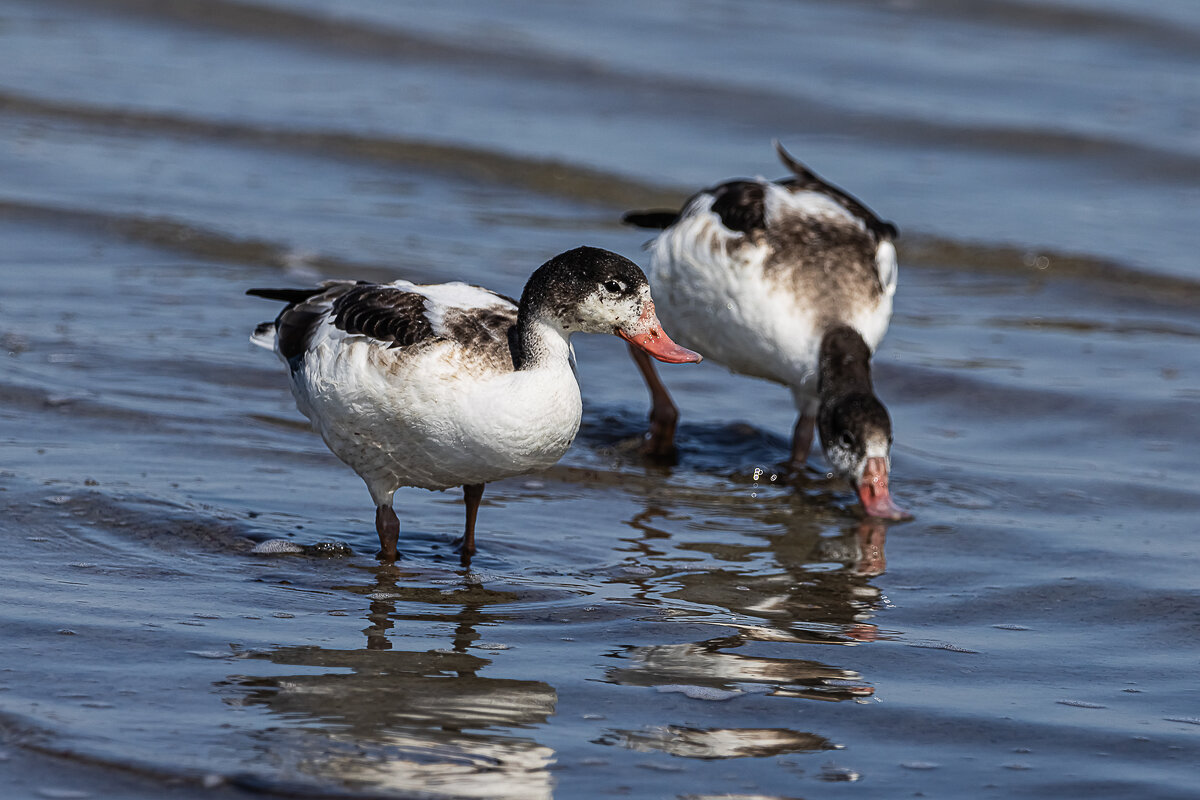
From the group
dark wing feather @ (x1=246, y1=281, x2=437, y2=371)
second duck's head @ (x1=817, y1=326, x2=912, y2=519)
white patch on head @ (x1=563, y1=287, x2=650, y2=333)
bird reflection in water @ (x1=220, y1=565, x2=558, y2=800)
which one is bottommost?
bird reflection in water @ (x1=220, y1=565, x2=558, y2=800)

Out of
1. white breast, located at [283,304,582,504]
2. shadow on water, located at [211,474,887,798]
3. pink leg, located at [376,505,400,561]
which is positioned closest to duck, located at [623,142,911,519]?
shadow on water, located at [211,474,887,798]

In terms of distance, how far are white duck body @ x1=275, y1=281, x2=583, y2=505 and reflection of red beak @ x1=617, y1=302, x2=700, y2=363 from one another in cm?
28

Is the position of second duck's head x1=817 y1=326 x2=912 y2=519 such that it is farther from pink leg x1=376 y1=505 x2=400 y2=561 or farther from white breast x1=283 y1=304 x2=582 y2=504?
pink leg x1=376 y1=505 x2=400 y2=561

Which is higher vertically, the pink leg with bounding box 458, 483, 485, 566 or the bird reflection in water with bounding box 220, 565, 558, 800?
the pink leg with bounding box 458, 483, 485, 566

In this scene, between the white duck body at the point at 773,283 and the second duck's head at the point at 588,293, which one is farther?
the white duck body at the point at 773,283

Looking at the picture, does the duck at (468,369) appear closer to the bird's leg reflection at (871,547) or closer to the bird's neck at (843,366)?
the bird's leg reflection at (871,547)

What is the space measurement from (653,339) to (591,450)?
287 cm

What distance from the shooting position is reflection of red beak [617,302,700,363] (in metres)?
6.33

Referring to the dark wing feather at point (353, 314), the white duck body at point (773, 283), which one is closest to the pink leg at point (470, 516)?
the dark wing feather at point (353, 314)

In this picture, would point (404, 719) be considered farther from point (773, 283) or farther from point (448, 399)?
point (773, 283)

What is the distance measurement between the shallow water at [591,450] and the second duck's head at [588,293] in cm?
111

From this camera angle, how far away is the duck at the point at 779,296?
8.91 m

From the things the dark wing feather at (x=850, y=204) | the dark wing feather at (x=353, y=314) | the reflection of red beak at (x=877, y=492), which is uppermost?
the dark wing feather at (x=850, y=204)

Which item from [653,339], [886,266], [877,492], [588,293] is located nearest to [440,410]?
[588,293]
